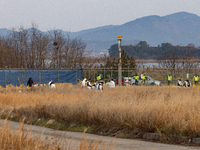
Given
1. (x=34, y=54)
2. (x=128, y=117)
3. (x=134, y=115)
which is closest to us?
(x=134, y=115)

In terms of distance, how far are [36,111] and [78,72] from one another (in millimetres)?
25017

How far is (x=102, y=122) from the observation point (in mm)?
13719

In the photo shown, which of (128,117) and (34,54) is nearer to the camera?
(128,117)

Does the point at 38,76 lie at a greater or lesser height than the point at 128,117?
greater

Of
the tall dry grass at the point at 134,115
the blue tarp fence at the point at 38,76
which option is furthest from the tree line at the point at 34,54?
the tall dry grass at the point at 134,115

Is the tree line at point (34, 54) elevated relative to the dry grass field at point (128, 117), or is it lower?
elevated

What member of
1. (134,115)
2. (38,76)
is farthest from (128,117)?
(38,76)

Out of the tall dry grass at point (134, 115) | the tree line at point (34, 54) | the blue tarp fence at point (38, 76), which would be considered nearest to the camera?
the tall dry grass at point (134, 115)

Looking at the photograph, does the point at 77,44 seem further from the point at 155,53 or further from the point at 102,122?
the point at 155,53

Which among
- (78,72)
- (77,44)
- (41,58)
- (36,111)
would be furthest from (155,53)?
(36,111)

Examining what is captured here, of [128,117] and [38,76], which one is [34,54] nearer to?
[38,76]

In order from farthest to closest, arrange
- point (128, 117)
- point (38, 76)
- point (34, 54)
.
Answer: point (34, 54) → point (38, 76) → point (128, 117)

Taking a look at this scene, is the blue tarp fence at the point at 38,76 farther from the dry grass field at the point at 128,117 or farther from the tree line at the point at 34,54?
the dry grass field at the point at 128,117

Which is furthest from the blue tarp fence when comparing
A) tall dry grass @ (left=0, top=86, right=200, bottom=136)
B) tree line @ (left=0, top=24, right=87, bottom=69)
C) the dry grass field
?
the dry grass field
